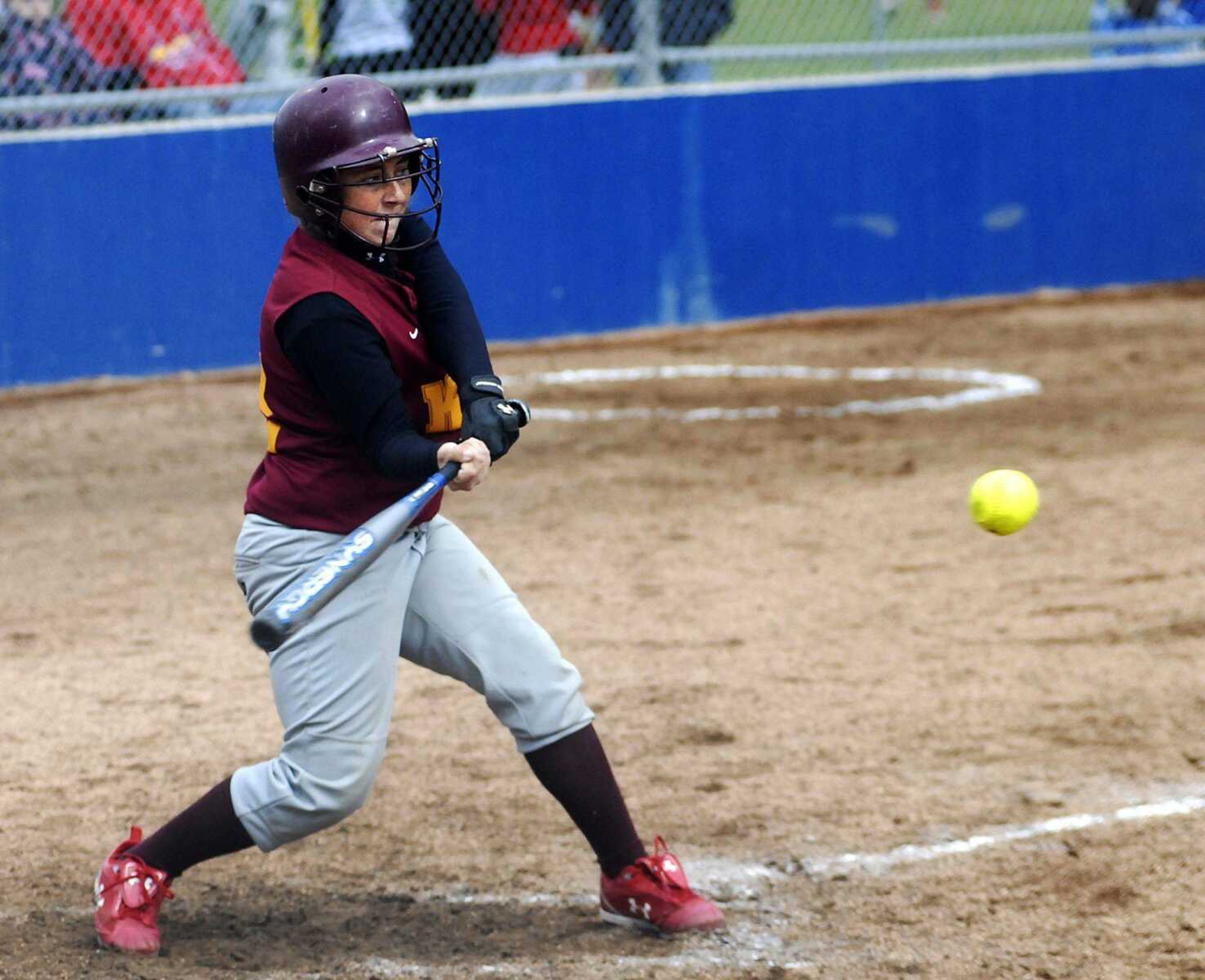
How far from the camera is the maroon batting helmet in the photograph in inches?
126

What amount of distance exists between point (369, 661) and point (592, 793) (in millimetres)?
551

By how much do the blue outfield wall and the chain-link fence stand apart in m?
0.26

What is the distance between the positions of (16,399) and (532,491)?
10.9ft

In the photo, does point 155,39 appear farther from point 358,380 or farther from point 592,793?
point 592,793

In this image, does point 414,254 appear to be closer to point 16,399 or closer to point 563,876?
point 563,876

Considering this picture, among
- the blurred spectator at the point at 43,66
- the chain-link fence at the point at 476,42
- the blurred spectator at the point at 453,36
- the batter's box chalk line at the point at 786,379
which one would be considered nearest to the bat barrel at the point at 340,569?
the batter's box chalk line at the point at 786,379

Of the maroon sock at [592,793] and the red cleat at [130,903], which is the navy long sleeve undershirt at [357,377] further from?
Result: the red cleat at [130,903]

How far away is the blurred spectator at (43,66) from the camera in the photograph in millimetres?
8773

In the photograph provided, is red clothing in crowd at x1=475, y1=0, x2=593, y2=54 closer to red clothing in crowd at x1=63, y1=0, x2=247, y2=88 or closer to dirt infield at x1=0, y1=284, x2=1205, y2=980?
red clothing in crowd at x1=63, y1=0, x2=247, y2=88

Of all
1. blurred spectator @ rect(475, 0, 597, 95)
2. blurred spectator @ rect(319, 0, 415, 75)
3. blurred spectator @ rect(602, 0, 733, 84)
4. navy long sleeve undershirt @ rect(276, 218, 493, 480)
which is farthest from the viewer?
blurred spectator @ rect(602, 0, 733, 84)

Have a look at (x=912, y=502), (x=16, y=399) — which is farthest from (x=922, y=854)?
(x=16, y=399)

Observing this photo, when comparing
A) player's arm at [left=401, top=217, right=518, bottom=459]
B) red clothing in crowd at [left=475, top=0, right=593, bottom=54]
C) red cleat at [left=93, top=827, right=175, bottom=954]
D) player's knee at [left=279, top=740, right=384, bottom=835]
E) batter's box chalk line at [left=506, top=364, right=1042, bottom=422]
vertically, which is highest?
player's arm at [left=401, top=217, right=518, bottom=459]

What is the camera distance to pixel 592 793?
345cm

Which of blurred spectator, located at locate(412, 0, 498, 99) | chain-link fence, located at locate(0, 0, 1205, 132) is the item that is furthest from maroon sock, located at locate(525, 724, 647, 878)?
blurred spectator, located at locate(412, 0, 498, 99)
